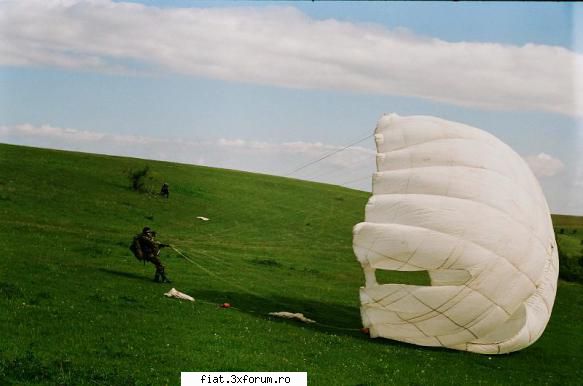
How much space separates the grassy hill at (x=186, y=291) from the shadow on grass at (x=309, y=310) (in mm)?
101

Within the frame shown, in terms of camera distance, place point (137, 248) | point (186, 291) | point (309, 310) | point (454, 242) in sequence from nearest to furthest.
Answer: point (454, 242) < point (137, 248) < point (186, 291) < point (309, 310)

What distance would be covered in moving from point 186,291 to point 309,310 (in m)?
4.11

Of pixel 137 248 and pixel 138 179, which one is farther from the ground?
pixel 138 179

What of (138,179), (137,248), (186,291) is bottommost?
(186,291)

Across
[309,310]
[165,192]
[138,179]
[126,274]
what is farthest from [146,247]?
[138,179]

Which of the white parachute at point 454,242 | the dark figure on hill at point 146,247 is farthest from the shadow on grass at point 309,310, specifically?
the dark figure on hill at point 146,247

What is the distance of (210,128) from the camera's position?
2716 centimetres

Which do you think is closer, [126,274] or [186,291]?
[186,291]

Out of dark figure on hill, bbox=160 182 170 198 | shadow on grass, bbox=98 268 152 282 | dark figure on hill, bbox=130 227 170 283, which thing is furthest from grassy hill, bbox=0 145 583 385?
dark figure on hill, bbox=130 227 170 283

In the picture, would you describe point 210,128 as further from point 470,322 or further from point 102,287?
point 470,322

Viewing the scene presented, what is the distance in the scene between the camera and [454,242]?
19609 millimetres

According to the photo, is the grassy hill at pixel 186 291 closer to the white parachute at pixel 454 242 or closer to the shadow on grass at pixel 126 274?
the shadow on grass at pixel 126 274

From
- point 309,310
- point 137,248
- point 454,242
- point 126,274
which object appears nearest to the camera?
point 454,242

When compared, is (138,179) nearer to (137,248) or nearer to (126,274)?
(126,274)
